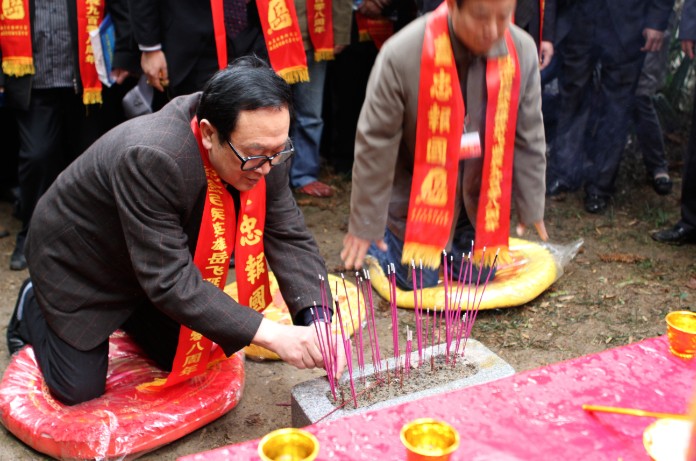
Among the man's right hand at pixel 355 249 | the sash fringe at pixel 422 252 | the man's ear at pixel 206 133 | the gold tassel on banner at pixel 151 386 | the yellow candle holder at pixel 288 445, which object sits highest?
the man's ear at pixel 206 133

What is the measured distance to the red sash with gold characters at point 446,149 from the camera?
2836 millimetres

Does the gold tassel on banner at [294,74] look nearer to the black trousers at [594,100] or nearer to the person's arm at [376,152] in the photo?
the person's arm at [376,152]

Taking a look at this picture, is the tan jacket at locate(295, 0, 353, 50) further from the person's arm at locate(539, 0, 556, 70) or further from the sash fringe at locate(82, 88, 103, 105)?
the sash fringe at locate(82, 88, 103, 105)

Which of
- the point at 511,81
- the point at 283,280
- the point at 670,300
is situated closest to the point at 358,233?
the point at 283,280

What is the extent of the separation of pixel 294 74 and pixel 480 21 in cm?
167

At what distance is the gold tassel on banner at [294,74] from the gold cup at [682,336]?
266cm

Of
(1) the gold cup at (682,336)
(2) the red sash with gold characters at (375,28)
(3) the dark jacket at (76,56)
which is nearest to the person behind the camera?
(1) the gold cup at (682,336)

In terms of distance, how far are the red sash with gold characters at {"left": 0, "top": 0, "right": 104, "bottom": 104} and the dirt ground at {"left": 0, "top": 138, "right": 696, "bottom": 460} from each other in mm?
1023

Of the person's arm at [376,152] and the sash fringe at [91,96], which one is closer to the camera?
the person's arm at [376,152]

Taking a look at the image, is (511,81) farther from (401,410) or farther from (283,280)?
(401,410)

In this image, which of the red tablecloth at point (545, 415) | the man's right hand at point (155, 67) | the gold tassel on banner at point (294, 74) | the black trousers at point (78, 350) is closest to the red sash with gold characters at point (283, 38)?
the gold tassel on banner at point (294, 74)

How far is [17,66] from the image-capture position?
12.0 ft

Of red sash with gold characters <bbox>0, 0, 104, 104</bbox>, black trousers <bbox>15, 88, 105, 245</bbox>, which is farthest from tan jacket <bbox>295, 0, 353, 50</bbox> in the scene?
black trousers <bbox>15, 88, 105, 245</bbox>

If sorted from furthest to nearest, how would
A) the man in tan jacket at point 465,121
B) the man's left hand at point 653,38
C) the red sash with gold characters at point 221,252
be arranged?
the man's left hand at point 653,38 < the man in tan jacket at point 465,121 < the red sash with gold characters at point 221,252
